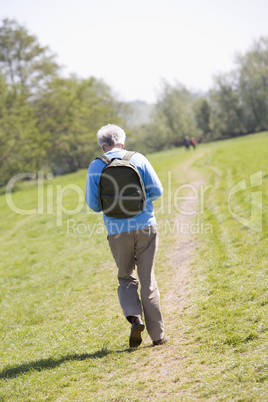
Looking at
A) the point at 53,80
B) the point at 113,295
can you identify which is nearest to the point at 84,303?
the point at 113,295

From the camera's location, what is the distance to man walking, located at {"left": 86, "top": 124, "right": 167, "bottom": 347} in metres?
4.67

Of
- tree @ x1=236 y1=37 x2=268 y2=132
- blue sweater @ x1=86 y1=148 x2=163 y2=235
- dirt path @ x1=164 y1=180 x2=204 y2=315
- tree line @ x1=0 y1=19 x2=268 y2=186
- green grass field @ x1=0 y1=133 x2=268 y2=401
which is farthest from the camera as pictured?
tree @ x1=236 y1=37 x2=268 y2=132

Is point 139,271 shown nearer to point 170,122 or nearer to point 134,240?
point 134,240

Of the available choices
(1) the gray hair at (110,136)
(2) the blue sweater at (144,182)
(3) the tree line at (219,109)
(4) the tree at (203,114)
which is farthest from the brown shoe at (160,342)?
(4) the tree at (203,114)

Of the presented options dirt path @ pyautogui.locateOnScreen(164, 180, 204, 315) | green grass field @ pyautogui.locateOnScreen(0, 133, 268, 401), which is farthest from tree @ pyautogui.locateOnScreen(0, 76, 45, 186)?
dirt path @ pyautogui.locateOnScreen(164, 180, 204, 315)

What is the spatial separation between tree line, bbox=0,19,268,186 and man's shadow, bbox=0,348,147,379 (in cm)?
2721

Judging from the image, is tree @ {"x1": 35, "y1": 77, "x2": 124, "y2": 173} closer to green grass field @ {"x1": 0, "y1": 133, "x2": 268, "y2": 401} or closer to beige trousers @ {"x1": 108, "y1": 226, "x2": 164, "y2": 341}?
green grass field @ {"x1": 0, "y1": 133, "x2": 268, "y2": 401}

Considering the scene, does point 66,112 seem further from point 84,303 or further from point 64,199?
point 84,303

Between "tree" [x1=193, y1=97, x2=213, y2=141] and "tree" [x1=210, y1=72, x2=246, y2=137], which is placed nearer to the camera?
"tree" [x1=210, y1=72, x2=246, y2=137]

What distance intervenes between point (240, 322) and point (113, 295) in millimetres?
3085

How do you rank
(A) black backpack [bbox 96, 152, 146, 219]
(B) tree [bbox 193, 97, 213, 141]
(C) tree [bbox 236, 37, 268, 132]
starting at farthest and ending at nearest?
1. (B) tree [bbox 193, 97, 213, 141]
2. (C) tree [bbox 236, 37, 268, 132]
3. (A) black backpack [bbox 96, 152, 146, 219]

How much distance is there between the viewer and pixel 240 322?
489 cm

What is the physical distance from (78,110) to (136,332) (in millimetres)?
40668

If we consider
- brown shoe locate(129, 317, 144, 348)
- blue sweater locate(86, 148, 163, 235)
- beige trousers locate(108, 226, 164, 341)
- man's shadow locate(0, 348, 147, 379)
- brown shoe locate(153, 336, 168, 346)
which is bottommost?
man's shadow locate(0, 348, 147, 379)
